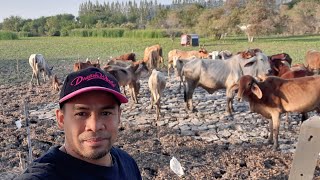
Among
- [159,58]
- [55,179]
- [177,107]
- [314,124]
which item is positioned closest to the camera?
[55,179]

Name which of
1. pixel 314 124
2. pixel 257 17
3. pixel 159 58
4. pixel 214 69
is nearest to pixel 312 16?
pixel 257 17

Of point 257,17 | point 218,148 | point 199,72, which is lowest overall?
point 218,148

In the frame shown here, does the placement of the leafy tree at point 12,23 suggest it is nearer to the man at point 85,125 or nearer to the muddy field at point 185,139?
the muddy field at point 185,139

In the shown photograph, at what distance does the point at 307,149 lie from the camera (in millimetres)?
2686

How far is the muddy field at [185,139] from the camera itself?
23.4 feet

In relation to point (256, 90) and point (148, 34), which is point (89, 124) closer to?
point (256, 90)

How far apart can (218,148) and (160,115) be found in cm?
335

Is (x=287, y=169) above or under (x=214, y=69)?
under

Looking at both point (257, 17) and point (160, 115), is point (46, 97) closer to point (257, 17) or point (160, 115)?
point (160, 115)

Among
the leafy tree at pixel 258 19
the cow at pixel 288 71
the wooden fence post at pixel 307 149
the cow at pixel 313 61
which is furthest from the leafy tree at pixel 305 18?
the wooden fence post at pixel 307 149

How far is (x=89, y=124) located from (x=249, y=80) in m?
6.98

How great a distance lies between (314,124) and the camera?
2.65 m

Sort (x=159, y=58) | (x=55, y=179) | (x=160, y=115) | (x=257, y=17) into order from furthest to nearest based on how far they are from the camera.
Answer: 1. (x=257, y=17)
2. (x=159, y=58)
3. (x=160, y=115)
4. (x=55, y=179)

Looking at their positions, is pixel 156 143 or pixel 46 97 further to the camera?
pixel 46 97
